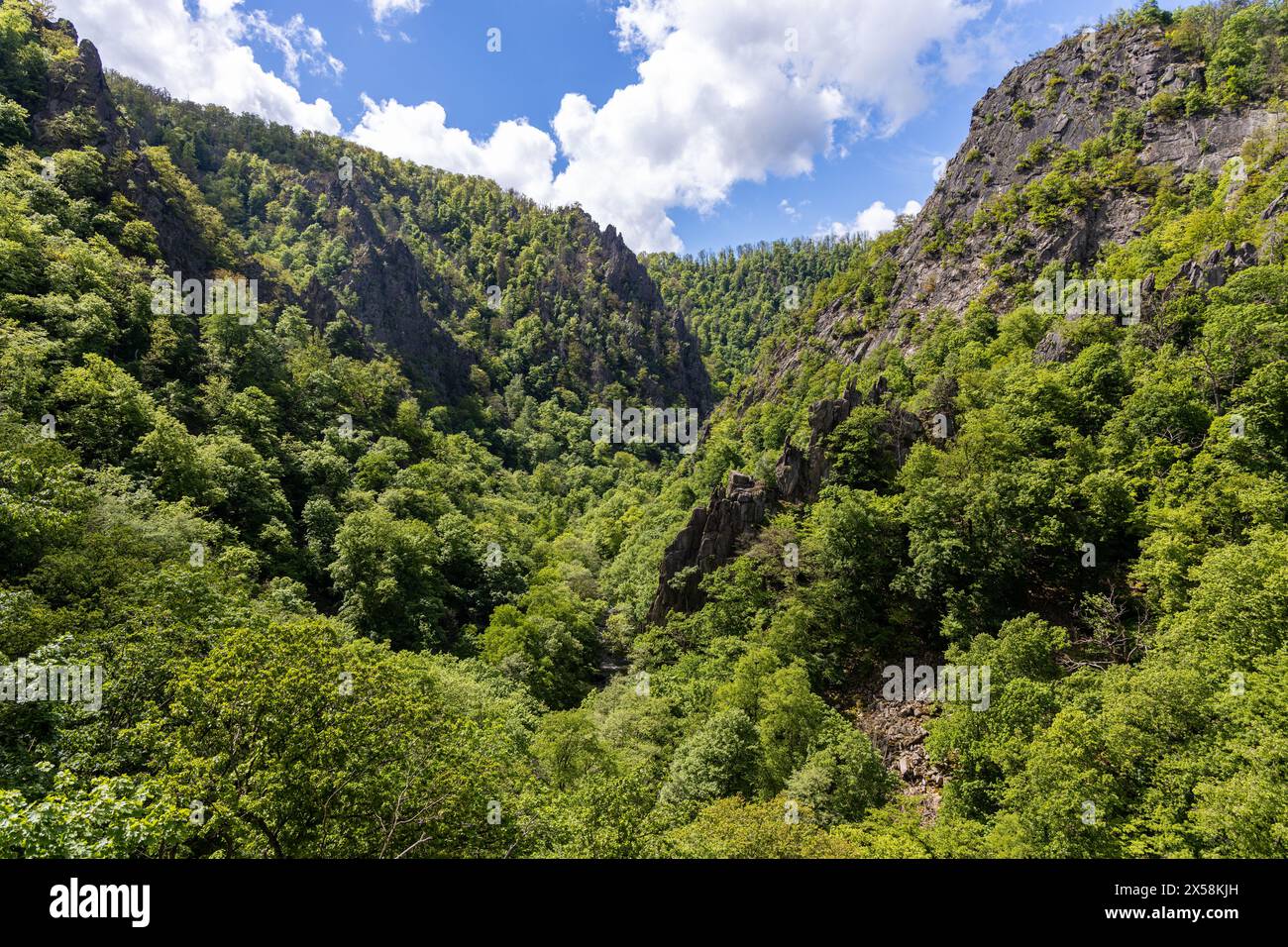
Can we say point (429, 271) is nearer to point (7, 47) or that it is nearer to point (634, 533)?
point (7, 47)

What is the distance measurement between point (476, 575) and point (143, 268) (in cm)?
4606
